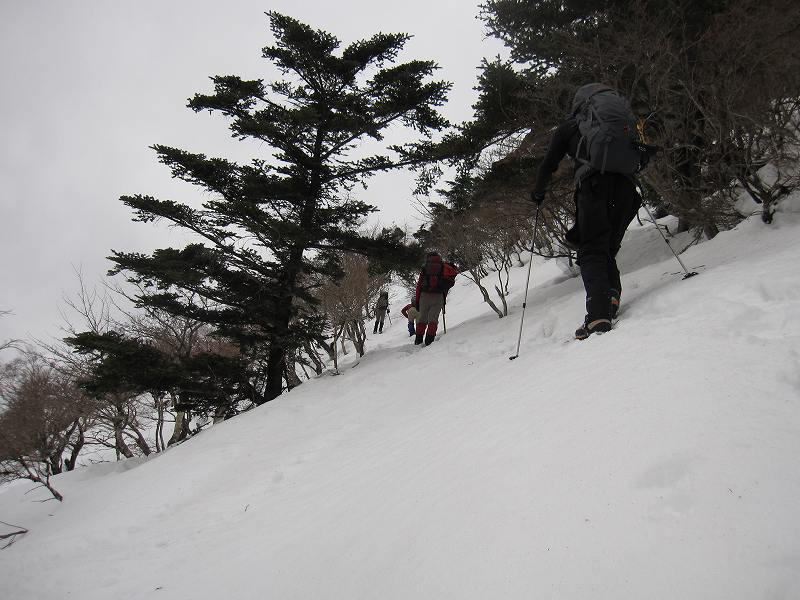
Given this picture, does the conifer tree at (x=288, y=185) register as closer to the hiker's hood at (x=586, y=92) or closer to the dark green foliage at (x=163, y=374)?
the dark green foliage at (x=163, y=374)

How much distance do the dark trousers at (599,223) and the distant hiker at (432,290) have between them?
3372 millimetres

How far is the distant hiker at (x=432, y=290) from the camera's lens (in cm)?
639

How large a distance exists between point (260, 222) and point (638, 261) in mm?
6766

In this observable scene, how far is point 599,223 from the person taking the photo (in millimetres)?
3029

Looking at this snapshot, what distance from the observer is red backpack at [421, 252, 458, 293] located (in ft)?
21.0

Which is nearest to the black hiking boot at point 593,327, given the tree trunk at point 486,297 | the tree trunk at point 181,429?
the tree trunk at point 486,297

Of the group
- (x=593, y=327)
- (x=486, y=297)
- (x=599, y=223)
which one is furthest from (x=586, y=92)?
(x=486, y=297)

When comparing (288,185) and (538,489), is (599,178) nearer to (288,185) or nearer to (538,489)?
(538,489)

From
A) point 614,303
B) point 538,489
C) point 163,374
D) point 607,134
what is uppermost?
point 607,134

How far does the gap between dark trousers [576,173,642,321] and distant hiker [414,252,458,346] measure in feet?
11.1

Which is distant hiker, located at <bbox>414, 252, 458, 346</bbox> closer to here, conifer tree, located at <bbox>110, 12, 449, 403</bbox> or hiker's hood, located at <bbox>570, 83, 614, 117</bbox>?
conifer tree, located at <bbox>110, 12, 449, 403</bbox>

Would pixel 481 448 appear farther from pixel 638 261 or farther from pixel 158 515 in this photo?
pixel 638 261

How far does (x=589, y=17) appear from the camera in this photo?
6.49 meters

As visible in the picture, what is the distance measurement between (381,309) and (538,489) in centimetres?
1555
